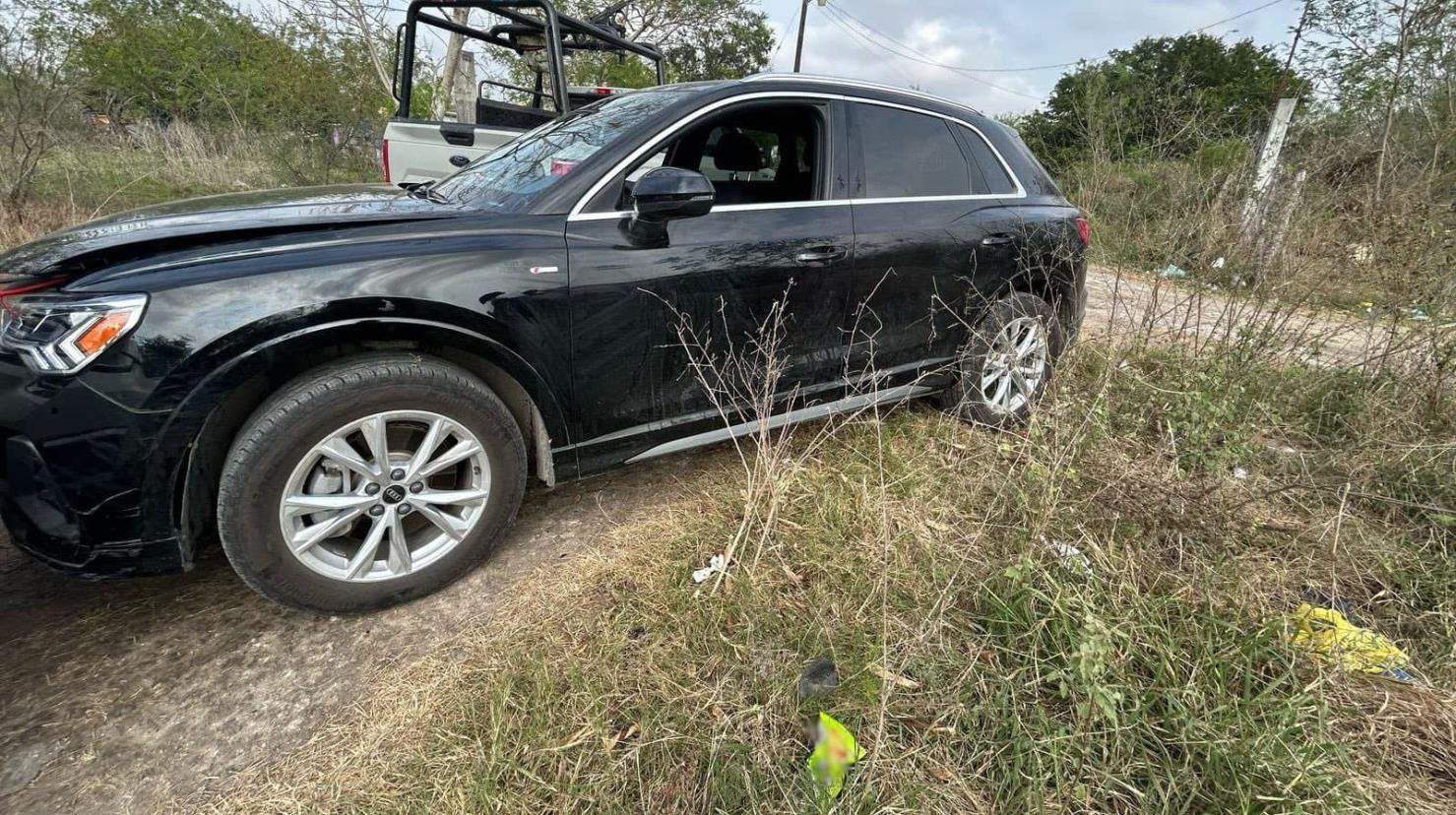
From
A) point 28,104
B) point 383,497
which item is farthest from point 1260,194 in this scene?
point 28,104

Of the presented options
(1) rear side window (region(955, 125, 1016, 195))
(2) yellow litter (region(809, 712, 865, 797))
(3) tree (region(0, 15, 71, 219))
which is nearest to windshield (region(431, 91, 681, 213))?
(1) rear side window (region(955, 125, 1016, 195))

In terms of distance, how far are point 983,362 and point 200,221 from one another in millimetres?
3183

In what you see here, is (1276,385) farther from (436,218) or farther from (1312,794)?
(436,218)

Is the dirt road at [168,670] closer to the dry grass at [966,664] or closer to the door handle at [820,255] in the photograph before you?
the dry grass at [966,664]

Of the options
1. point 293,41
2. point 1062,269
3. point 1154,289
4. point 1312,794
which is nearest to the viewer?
point 1312,794

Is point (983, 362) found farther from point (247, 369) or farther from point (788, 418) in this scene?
point (247, 369)

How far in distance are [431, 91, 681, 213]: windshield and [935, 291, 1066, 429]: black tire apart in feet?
6.03

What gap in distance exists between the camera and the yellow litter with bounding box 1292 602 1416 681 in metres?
1.58

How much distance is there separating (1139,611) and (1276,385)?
93.9 inches

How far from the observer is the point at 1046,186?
350cm

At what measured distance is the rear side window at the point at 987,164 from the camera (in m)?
3.17

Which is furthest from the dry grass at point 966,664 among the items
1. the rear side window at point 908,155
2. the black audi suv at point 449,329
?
the rear side window at point 908,155

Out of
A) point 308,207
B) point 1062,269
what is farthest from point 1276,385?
point 308,207

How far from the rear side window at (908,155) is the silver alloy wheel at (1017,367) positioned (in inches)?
30.3
